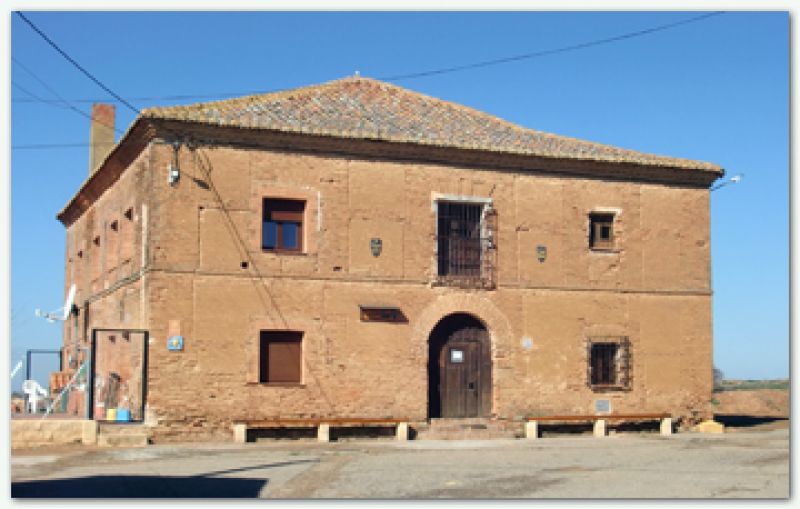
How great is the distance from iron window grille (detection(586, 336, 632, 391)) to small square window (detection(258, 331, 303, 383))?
6.73 meters

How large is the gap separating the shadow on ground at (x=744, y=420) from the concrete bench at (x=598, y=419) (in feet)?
10.1

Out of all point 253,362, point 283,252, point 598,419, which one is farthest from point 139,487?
point 598,419

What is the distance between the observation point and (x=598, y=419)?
21.8m

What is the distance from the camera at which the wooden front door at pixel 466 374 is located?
70.0 ft

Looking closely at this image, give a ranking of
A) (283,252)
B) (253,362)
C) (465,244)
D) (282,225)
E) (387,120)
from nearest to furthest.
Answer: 1. (253,362)
2. (283,252)
3. (282,225)
4. (465,244)
5. (387,120)

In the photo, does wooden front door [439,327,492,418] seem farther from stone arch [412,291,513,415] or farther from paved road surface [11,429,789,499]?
paved road surface [11,429,789,499]

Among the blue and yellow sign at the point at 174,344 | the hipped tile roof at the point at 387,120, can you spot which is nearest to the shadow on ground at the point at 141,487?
the blue and yellow sign at the point at 174,344

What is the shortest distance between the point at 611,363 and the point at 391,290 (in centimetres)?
561

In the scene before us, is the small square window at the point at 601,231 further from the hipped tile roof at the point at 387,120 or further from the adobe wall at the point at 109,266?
the adobe wall at the point at 109,266

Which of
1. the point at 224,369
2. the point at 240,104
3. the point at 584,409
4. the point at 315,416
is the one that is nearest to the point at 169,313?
the point at 224,369

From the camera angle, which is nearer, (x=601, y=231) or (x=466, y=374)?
(x=466, y=374)

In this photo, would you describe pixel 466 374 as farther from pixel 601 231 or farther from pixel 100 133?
pixel 100 133

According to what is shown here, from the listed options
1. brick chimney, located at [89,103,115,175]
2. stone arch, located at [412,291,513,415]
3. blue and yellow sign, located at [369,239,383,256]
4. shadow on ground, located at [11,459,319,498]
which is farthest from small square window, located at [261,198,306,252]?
brick chimney, located at [89,103,115,175]

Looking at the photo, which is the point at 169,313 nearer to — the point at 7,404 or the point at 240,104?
the point at 240,104
